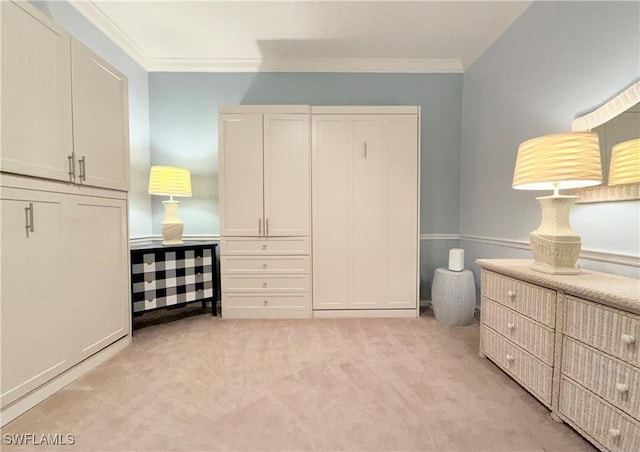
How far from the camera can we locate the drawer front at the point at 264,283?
2695 millimetres

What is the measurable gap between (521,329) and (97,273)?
8.36 feet

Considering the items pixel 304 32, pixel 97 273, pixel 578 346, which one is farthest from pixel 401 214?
pixel 97 273

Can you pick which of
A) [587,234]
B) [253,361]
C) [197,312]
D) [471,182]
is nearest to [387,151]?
[471,182]

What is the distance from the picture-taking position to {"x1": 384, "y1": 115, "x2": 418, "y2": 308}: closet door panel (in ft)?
8.71

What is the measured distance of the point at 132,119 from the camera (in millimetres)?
2787

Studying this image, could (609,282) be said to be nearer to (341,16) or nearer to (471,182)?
(471,182)

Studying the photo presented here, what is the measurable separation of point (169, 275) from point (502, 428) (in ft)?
8.21

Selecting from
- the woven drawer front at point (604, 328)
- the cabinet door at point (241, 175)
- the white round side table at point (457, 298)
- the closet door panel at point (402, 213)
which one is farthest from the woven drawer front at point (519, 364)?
the cabinet door at point (241, 175)

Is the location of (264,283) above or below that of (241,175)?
below

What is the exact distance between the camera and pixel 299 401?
1497 millimetres

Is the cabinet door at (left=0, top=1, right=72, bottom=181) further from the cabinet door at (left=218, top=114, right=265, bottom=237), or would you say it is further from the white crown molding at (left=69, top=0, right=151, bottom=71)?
the cabinet door at (left=218, top=114, right=265, bottom=237)

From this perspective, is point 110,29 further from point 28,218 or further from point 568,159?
point 568,159

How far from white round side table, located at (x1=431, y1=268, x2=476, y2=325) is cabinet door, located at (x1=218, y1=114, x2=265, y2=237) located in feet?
5.66

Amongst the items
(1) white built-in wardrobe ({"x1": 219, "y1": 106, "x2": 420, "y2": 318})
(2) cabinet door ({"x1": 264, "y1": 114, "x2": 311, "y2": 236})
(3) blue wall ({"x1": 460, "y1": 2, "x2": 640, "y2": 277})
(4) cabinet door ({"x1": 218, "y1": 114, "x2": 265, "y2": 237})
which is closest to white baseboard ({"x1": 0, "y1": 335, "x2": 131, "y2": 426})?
(1) white built-in wardrobe ({"x1": 219, "y1": 106, "x2": 420, "y2": 318})
